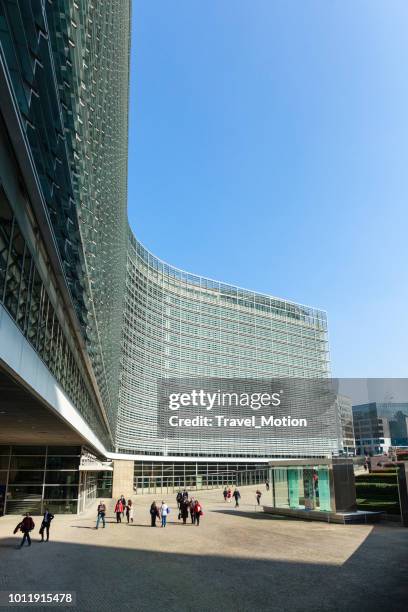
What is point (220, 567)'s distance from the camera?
48.1 feet

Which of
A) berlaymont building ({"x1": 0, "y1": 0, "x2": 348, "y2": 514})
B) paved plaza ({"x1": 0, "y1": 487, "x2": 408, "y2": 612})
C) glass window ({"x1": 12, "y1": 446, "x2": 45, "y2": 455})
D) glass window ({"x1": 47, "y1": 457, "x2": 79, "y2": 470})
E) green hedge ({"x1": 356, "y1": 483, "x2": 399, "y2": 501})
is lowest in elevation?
paved plaza ({"x1": 0, "y1": 487, "x2": 408, "y2": 612})

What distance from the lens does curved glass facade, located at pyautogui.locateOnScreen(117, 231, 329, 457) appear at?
6378 centimetres

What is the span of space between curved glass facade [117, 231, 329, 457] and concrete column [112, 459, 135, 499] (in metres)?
2.39

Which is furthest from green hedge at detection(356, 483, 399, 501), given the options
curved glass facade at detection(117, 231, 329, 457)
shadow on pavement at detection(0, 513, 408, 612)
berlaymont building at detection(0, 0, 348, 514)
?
curved glass facade at detection(117, 231, 329, 457)

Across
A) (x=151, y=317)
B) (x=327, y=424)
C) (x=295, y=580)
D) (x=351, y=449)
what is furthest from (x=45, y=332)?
(x=351, y=449)

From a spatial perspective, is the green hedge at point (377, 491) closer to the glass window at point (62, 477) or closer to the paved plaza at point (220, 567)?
the paved plaza at point (220, 567)

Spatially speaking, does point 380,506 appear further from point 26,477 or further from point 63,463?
point 26,477

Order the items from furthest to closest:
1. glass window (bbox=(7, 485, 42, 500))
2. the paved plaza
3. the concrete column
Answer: the concrete column → glass window (bbox=(7, 485, 42, 500)) → the paved plaza

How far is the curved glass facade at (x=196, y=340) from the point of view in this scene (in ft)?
209

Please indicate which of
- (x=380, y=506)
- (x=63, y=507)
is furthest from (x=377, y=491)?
(x=63, y=507)

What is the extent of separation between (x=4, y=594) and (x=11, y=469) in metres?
20.3

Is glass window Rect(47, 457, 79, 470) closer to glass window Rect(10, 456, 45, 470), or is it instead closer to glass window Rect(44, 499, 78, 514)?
glass window Rect(10, 456, 45, 470)

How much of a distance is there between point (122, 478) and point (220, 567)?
1763 inches

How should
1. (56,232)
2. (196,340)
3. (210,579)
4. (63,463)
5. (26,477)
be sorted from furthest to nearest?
(196,340) → (63,463) → (26,477) → (210,579) → (56,232)
